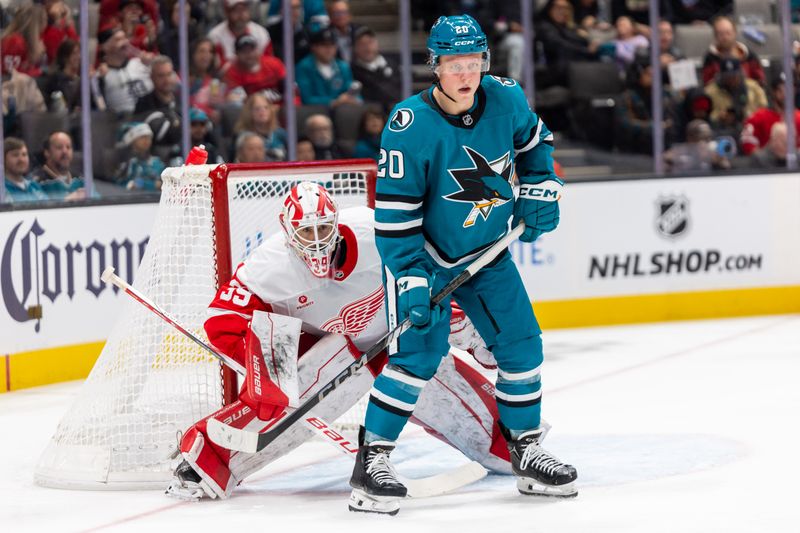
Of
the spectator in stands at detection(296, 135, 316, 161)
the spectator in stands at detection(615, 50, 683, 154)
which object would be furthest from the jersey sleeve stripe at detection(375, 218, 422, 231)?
the spectator in stands at detection(615, 50, 683, 154)

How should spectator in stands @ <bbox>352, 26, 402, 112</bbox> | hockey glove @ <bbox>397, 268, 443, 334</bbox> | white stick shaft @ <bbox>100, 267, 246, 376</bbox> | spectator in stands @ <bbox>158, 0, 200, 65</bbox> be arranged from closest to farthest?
hockey glove @ <bbox>397, 268, 443, 334</bbox>
white stick shaft @ <bbox>100, 267, 246, 376</bbox>
spectator in stands @ <bbox>158, 0, 200, 65</bbox>
spectator in stands @ <bbox>352, 26, 402, 112</bbox>

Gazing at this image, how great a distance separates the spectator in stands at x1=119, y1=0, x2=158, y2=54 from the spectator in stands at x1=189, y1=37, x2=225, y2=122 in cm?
20

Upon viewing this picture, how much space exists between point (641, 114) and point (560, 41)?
573 millimetres

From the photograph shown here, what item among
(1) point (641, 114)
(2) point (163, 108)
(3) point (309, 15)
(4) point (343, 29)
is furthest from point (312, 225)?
(1) point (641, 114)

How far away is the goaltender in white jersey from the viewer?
344cm

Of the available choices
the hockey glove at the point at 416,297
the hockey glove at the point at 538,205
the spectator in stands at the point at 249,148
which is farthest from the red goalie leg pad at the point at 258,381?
the spectator in stands at the point at 249,148

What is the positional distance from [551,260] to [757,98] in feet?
4.94

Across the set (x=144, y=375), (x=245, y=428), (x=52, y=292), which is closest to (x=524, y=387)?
(x=245, y=428)

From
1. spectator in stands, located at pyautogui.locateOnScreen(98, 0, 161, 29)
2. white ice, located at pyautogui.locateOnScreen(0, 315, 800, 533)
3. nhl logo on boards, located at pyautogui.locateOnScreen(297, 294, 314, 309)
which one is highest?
spectator in stands, located at pyautogui.locateOnScreen(98, 0, 161, 29)

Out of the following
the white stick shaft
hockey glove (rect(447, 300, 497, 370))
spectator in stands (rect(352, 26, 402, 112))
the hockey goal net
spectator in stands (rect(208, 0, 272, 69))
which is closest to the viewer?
the white stick shaft

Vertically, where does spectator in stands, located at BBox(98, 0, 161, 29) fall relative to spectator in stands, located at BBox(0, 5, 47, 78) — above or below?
above

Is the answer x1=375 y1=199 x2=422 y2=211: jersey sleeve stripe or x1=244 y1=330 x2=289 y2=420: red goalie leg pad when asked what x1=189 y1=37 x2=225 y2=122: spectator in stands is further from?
x1=375 y1=199 x2=422 y2=211: jersey sleeve stripe

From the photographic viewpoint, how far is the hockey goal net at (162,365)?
150 inches

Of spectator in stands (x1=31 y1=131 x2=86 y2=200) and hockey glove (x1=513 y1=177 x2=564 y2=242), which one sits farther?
spectator in stands (x1=31 y1=131 x2=86 y2=200)
